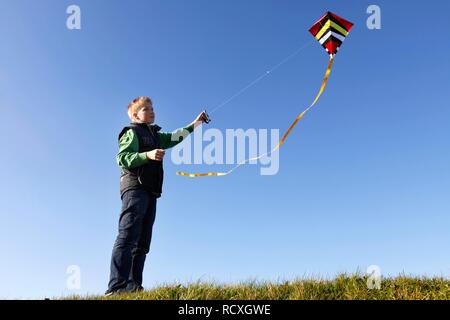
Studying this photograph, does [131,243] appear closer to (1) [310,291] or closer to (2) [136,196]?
(2) [136,196]

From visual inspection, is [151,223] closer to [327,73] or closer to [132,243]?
[132,243]

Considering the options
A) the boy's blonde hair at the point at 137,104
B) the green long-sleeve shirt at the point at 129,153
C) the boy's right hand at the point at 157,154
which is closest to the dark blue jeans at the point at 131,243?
the green long-sleeve shirt at the point at 129,153

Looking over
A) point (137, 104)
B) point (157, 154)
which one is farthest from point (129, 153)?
point (137, 104)

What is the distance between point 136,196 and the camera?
6.14 metres

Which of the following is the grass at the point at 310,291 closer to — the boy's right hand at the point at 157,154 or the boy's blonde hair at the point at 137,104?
the boy's right hand at the point at 157,154

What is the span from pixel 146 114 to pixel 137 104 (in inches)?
8.8

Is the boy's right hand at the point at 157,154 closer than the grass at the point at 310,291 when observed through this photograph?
No

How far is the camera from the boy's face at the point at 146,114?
22.0 ft

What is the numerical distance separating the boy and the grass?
493 mm

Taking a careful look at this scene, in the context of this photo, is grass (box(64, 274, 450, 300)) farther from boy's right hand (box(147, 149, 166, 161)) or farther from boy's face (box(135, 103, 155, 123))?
boy's face (box(135, 103, 155, 123))

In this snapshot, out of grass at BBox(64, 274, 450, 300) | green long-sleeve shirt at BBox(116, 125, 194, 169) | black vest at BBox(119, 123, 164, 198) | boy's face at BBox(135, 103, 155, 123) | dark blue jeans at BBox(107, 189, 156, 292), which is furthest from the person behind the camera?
boy's face at BBox(135, 103, 155, 123)

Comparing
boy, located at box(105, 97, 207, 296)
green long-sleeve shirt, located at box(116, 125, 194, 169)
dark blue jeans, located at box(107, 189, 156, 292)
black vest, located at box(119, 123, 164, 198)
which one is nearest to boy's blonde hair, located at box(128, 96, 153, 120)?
boy, located at box(105, 97, 207, 296)

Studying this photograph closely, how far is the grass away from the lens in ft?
17.3
